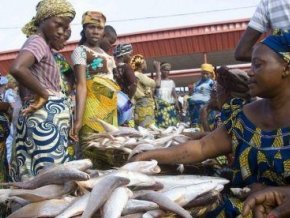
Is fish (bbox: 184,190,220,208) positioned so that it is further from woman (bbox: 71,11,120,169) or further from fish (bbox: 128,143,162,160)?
woman (bbox: 71,11,120,169)

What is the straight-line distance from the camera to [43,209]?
2.19m

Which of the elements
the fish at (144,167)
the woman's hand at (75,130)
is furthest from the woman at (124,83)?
the fish at (144,167)

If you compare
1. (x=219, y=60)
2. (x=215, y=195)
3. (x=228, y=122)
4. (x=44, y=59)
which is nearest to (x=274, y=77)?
(x=228, y=122)

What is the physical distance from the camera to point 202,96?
8867 mm

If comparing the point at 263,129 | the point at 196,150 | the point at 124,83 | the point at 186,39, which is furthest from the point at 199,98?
the point at 186,39

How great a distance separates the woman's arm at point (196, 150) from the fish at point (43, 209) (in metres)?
0.65

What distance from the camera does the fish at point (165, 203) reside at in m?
2.25

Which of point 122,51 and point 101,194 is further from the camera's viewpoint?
point 122,51

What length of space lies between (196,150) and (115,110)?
2.35 m

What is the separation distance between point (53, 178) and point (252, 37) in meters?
1.96

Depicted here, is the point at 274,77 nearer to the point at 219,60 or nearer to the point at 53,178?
the point at 53,178

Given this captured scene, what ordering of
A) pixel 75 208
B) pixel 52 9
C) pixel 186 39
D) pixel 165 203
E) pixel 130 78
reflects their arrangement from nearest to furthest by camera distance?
pixel 75 208 → pixel 165 203 → pixel 52 9 → pixel 130 78 → pixel 186 39

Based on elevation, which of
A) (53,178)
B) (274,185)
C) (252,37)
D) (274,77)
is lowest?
(274,185)

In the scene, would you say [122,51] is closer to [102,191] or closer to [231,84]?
[231,84]
